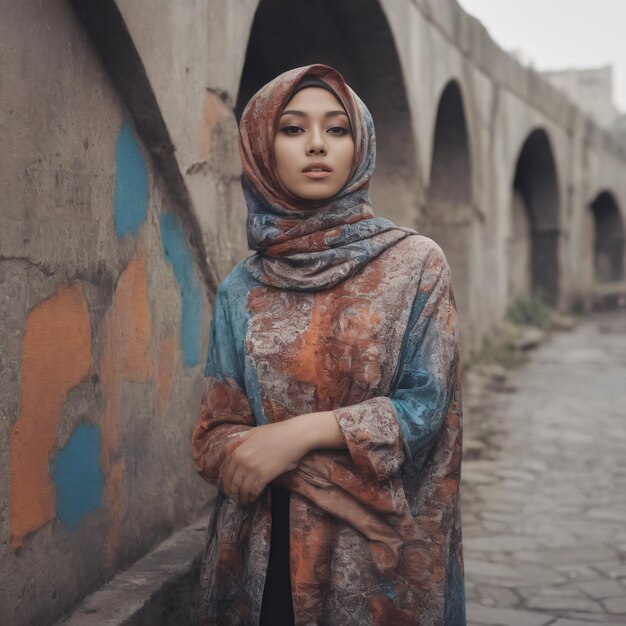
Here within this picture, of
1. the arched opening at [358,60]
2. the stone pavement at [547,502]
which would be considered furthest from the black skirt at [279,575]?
the arched opening at [358,60]

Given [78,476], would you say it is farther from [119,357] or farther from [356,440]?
[356,440]

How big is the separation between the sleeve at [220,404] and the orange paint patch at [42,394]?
15.8 inches

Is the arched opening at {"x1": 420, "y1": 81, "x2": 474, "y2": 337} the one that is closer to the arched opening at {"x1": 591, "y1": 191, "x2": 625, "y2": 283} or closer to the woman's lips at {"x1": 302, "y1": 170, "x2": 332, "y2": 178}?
the woman's lips at {"x1": 302, "y1": 170, "x2": 332, "y2": 178}

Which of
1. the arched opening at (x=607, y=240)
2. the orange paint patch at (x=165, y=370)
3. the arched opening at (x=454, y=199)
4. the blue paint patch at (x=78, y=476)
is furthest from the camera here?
the arched opening at (x=607, y=240)

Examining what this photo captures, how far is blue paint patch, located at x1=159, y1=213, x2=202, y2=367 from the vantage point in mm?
2875

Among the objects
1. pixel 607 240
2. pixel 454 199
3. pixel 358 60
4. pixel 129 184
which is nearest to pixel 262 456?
pixel 129 184

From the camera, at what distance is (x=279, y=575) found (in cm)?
190

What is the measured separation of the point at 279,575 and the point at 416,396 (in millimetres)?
470

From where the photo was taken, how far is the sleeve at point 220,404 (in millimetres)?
1920

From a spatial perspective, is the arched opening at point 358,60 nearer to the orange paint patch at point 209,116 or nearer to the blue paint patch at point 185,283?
the orange paint patch at point 209,116

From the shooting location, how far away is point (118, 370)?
2537mm

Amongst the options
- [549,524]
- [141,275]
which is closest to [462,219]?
[549,524]

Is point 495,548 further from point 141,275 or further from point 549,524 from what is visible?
point 141,275

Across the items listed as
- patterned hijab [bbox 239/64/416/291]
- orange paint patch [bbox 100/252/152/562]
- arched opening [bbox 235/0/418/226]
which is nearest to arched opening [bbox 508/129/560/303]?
arched opening [bbox 235/0/418/226]
